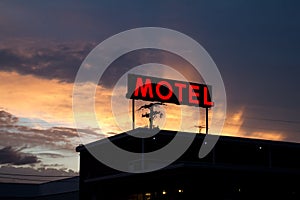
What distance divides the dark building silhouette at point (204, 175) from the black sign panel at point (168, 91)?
478 cm

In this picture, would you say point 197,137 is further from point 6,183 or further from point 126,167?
point 6,183

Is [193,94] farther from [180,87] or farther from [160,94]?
[160,94]

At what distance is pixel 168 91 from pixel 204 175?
1373cm

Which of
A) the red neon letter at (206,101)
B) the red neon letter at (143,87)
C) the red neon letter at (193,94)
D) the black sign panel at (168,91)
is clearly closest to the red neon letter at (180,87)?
the black sign panel at (168,91)

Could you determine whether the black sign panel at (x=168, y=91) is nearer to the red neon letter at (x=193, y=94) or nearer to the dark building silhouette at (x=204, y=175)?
the red neon letter at (x=193, y=94)

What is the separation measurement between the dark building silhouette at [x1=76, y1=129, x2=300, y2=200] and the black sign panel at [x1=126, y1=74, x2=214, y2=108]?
4776 millimetres

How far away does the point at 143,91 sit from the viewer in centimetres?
5556

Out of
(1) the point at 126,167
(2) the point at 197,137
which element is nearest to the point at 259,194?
(2) the point at 197,137

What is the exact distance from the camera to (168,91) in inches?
2253

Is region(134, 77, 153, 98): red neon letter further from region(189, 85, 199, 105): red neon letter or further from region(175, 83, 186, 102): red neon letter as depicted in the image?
region(189, 85, 199, 105): red neon letter

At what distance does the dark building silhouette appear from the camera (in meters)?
45.7

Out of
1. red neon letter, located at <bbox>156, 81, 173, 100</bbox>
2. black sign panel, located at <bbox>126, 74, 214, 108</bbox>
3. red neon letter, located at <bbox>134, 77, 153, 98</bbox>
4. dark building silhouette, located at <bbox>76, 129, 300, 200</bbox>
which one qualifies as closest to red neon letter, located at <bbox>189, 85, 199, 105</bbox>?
black sign panel, located at <bbox>126, 74, 214, 108</bbox>

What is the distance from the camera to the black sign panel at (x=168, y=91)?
182 feet

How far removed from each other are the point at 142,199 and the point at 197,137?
7.78 meters
